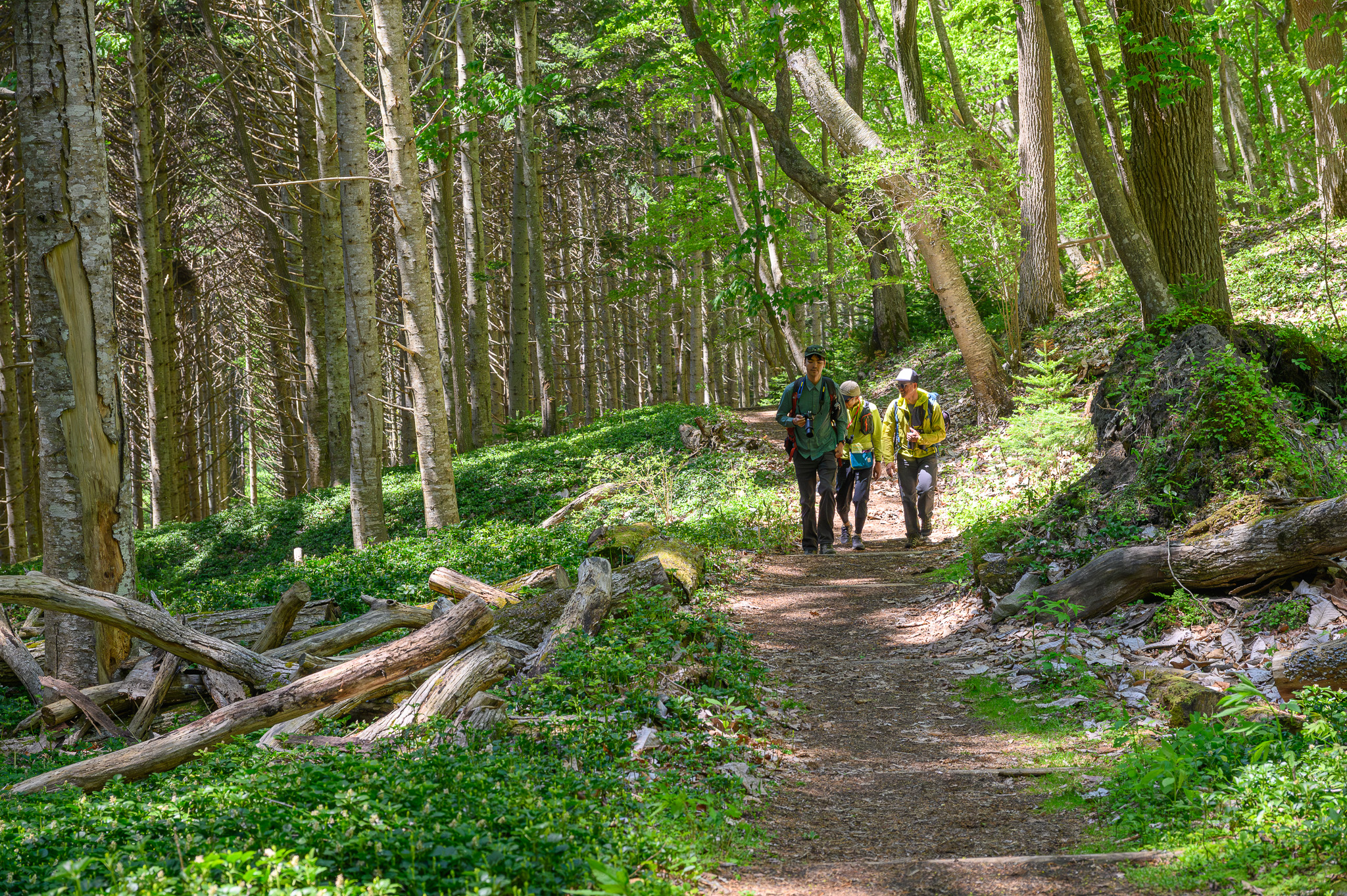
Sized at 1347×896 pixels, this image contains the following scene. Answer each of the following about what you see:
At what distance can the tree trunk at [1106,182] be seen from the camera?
1024 cm

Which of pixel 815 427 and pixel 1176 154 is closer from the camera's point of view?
pixel 1176 154

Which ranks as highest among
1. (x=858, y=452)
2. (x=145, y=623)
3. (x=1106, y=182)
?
(x=1106, y=182)

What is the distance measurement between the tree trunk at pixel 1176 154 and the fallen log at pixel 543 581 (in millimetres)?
7555

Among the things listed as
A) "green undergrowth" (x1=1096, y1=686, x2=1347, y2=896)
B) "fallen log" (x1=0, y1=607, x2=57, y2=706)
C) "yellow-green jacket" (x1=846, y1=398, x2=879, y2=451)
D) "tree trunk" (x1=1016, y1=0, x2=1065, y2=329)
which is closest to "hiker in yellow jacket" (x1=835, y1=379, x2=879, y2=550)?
"yellow-green jacket" (x1=846, y1=398, x2=879, y2=451)

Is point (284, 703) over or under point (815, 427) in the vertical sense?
under

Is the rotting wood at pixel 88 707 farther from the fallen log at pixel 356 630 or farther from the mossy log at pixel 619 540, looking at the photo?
the mossy log at pixel 619 540

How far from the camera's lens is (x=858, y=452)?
1075 cm

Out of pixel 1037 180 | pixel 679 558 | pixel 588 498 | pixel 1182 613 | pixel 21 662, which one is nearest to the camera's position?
pixel 1182 613

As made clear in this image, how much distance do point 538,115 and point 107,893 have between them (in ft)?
77.0

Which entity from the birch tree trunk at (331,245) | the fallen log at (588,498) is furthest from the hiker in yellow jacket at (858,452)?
the birch tree trunk at (331,245)

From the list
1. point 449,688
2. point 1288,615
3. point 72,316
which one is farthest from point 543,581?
point 1288,615

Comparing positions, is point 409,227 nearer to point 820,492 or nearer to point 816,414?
point 816,414

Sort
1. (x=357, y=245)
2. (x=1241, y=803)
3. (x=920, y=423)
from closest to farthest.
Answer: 1. (x=1241, y=803)
2. (x=920, y=423)
3. (x=357, y=245)

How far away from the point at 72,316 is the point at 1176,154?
36.1 ft
